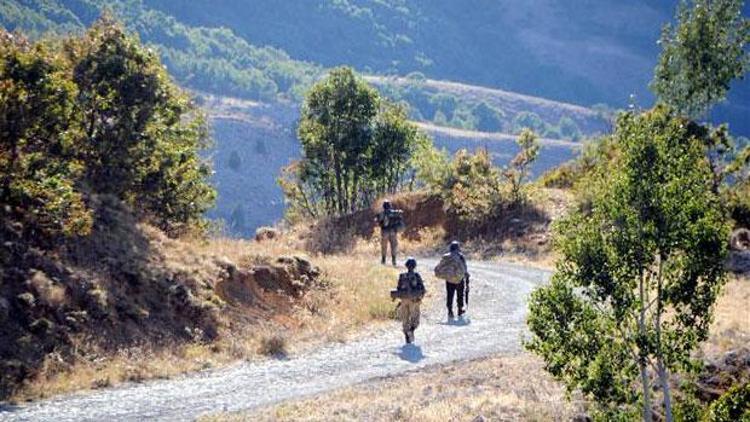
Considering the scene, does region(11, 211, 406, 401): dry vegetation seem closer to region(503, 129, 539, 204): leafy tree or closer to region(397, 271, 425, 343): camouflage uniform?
region(397, 271, 425, 343): camouflage uniform

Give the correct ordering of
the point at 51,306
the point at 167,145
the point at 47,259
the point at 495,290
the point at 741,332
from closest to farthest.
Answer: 1. the point at 51,306
2. the point at 47,259
3. the point at 741,332
4. the point at 167,145
5. the point at 495,290

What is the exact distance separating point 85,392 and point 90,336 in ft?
6.50

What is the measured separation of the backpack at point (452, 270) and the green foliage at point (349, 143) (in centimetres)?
2955

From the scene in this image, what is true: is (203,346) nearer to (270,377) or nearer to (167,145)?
(270,377)

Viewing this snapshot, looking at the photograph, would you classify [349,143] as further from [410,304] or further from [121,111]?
[410,304]

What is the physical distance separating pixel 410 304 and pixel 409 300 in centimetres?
10

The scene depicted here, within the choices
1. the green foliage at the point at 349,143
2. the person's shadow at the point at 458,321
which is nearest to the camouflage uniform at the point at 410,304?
the person's shadow at the point at 458,321

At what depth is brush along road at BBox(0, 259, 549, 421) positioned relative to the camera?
12383 mm

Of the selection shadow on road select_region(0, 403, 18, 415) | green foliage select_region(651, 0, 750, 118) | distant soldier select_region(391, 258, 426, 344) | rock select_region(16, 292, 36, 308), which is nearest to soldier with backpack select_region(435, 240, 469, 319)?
distant soldier select_region(391, 258, 426, 344)

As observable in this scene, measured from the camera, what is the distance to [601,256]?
12.0 meters

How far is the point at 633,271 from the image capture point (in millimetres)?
12039

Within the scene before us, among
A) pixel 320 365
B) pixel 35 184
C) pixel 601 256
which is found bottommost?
pixel 320 365

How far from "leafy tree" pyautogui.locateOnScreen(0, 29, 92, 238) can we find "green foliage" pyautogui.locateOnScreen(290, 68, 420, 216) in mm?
33309

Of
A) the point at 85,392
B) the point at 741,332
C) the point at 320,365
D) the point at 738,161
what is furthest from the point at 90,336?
the point at 738,161
